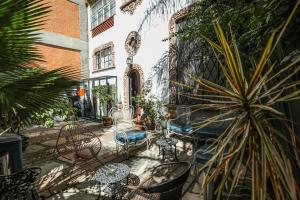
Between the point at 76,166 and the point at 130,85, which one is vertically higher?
the point at 130,85

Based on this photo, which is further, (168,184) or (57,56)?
(57,56)

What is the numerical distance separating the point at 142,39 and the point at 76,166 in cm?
627

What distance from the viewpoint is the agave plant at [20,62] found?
5.15ft

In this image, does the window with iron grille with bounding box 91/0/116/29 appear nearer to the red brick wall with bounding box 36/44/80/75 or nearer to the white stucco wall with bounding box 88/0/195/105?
the white stucco wall with bounding box 88/0/195/105

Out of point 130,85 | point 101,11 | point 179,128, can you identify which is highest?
point 101,11

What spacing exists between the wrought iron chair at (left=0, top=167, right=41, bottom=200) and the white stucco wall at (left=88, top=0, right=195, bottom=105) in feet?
19.7

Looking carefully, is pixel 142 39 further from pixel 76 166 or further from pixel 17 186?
pixel 17 186

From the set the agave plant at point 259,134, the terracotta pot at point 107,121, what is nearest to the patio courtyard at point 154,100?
the agave plant at point 259,134

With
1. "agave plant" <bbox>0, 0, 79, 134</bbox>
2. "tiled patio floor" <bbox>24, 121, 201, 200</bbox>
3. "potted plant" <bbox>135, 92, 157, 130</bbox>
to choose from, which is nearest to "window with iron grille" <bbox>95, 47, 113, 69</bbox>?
"potted plant" <bbox>135, 92, 157, 130</bbox>

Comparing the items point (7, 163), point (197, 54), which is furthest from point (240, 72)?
point (197, 54)

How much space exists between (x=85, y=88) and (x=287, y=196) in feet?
39.5

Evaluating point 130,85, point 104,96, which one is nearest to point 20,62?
point 130,85

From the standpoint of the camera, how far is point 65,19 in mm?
12156

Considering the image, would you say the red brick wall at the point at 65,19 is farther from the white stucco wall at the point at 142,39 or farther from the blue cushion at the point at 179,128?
the blue cushion at the point at 179,128
